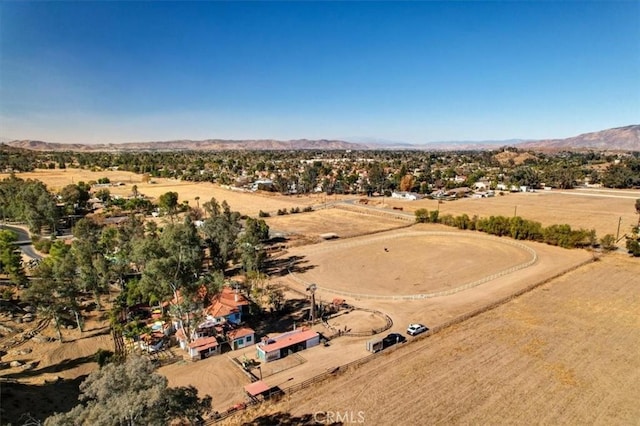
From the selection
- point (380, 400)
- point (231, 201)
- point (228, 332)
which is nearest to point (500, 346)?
point (380, 400)

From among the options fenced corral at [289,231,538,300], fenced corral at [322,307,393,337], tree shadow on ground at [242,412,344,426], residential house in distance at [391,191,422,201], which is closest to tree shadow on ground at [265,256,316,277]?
fenced corral at [289,231,538,300]

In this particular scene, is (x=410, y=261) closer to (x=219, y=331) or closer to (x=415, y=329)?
(x=415, y=329)

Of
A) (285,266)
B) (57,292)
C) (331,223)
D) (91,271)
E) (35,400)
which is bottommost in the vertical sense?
(331,223)

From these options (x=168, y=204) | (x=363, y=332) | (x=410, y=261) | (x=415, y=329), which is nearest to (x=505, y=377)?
(x=415, y=329)

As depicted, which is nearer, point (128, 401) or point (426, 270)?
point (128, 401)

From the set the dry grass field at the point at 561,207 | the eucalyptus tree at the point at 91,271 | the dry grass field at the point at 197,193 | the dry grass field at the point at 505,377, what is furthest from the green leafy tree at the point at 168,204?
the dry grass field at the point at 505,377

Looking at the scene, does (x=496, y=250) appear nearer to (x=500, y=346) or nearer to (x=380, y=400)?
(x=500, y=346)

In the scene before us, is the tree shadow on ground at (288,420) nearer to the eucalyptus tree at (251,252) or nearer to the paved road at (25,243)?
the eucalyptus tree at (251,252)
